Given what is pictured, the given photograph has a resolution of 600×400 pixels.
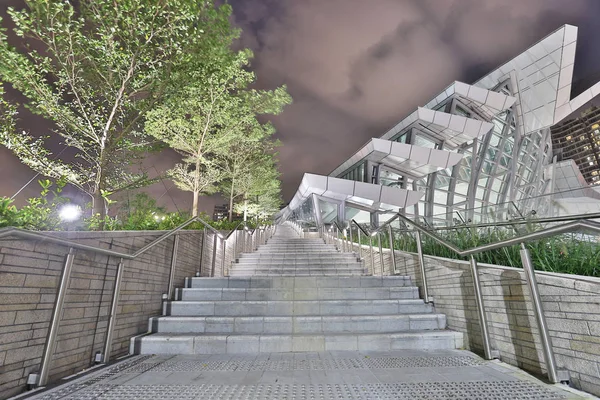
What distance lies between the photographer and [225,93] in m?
14.1

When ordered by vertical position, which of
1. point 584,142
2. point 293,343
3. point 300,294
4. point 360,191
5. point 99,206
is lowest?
point 293,343

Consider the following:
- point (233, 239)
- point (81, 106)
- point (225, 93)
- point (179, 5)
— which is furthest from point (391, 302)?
point (225, 93)

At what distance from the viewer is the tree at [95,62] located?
7.12 m

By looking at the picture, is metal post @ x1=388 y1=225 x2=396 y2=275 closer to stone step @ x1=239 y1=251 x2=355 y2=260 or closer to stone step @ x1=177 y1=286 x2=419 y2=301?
stone step @ x1=177 y1=286 x2=419 y2=301

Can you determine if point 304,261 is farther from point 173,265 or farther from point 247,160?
point 247,160

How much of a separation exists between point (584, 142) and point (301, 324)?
17773 cm

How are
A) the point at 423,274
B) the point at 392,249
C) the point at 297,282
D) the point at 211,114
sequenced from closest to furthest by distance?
the point at 423,274, the point at 297,282, the point at 392,249, the point at 211,114

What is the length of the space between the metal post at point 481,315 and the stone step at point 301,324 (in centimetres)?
78

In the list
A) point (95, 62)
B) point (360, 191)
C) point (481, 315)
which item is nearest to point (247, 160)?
point (360, 191)

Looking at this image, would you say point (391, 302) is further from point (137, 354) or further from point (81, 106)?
point (81, 106)

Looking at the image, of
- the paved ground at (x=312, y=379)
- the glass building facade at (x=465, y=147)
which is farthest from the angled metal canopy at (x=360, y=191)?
the paved ground at (x=312, y=379)

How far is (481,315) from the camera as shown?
335 cm

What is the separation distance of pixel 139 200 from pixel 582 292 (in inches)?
1104

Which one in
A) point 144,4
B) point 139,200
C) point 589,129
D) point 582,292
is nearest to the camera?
point 582,292
